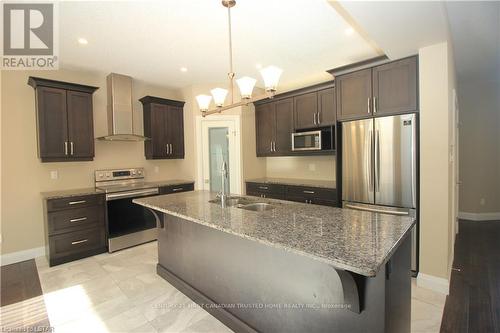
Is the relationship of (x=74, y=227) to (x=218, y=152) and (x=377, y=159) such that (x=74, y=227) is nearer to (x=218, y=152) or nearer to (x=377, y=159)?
(x=218, y=152)

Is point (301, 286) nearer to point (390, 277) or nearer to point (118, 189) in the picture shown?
point (390, 277)

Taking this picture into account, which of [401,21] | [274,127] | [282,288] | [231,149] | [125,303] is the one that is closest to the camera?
[282,288]

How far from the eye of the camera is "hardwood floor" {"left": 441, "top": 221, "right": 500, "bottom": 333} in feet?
6.72

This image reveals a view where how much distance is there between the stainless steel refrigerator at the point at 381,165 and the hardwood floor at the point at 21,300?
11.2ft

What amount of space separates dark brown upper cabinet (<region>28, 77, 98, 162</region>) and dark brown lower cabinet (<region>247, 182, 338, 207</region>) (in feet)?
8.84

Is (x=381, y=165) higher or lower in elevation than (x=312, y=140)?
lower

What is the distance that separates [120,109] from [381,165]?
383 cm

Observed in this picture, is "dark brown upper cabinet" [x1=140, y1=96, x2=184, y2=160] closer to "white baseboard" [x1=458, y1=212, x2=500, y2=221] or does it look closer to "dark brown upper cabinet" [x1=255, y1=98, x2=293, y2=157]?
"dark brown upper cabinet" [x1=255, y1=98, x2=293, y2=157]

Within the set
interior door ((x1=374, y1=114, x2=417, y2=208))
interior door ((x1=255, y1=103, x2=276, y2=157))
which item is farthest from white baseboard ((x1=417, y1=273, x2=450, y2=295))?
interior door ((x1=255, y1=103, x2=276, y2=157))

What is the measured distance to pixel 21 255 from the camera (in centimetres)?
339

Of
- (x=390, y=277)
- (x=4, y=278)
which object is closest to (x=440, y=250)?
(x=390, y=277)

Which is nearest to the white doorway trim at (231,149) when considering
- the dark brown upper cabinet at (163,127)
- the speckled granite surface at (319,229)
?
the dark brown upper cabinet at (163,127)

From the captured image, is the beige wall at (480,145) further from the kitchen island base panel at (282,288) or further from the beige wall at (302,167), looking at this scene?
the kitchen island base panel at (282,288)

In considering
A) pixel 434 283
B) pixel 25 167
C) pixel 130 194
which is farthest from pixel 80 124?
pixel 434 283
